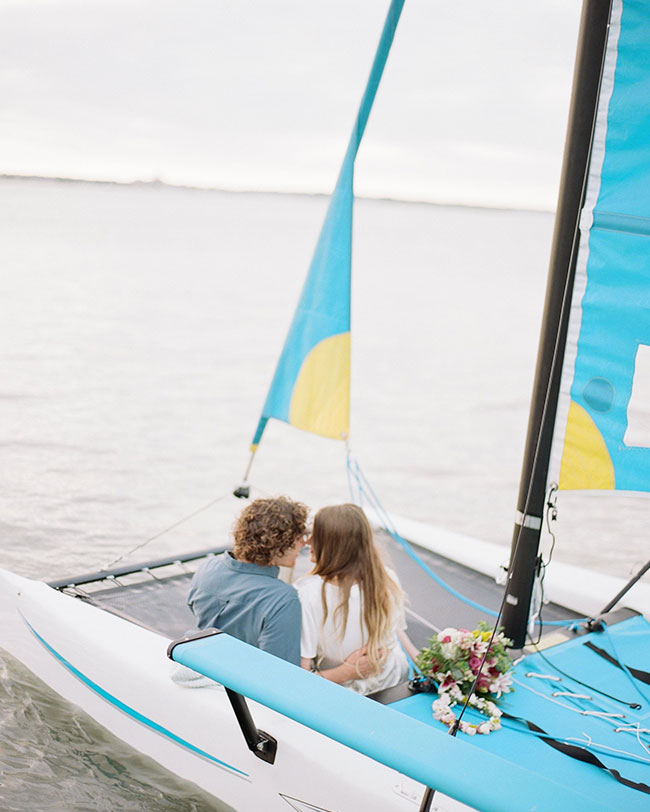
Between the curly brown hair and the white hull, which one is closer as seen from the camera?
the white hull

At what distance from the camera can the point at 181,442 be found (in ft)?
23.4

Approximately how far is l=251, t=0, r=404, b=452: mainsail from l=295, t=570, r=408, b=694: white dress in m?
0.86

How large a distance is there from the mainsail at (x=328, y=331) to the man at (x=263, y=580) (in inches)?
35.7

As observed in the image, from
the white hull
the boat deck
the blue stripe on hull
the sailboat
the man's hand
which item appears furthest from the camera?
the boat deck

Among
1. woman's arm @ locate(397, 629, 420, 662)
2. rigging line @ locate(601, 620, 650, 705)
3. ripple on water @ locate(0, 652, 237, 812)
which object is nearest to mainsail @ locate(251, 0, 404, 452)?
woman's arm @ locate(397, 629, 420, 662)

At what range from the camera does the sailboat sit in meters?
1.93

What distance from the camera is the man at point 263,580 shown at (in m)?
2.29

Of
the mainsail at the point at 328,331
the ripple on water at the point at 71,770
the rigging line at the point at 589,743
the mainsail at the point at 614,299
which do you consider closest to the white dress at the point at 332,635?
the rigging line at the point at 589,743

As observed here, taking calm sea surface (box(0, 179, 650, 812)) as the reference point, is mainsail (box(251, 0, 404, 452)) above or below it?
above

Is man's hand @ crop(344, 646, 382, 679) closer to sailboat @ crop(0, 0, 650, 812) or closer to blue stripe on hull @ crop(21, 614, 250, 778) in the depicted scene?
sailboat @ crop(0, 0, 650, 812)

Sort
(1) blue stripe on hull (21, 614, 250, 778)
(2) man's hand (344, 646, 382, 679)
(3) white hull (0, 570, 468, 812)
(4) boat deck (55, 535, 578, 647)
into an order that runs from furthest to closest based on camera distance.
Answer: (4) boat deck (55, 535, 578, 647)
(2) man's hand (344, 646, 382, 679)
(1) blue stripe on hull (21, 614, 250, 778)
(3) white hull (0, 570, 468, 812)

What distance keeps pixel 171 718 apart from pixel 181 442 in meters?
4.76

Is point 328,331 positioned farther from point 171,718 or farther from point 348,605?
point 171,718

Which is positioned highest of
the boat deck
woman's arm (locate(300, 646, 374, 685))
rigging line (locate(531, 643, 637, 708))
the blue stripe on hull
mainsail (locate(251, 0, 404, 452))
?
mainsail (locate(251, 0, 404, 452))
